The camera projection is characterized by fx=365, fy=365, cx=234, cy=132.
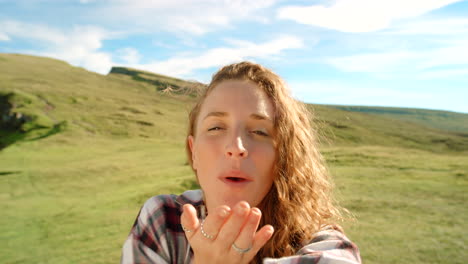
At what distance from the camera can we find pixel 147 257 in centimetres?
204

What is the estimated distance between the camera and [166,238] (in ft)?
7.25

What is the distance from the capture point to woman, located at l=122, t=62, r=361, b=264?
1.73m

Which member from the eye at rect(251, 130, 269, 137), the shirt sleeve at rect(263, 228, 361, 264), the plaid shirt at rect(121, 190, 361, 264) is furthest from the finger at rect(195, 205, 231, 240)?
the eye at rect(251, 130, 269, 137)

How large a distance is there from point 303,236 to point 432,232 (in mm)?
2955

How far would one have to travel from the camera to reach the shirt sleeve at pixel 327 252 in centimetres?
155

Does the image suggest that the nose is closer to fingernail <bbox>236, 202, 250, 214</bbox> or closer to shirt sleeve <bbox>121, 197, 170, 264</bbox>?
fingernail <bbox>236, 202, 250, 214</bbox>

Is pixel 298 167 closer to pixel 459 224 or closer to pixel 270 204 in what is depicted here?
pixel 270 204

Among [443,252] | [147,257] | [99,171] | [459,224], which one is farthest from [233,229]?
[99,171]

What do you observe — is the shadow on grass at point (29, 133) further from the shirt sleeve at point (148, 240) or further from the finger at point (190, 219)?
the finger at point (190, 219)

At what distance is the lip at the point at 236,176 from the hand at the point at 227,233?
0.35 metres

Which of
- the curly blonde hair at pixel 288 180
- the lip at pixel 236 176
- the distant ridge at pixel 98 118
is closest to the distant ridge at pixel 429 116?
the distant ridge at pixel 98 118

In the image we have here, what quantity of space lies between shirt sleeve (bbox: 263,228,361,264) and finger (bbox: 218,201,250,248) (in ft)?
0.66

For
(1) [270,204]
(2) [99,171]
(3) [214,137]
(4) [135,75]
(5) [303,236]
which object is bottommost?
(2) [99,171]

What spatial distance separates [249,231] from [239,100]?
802mm
